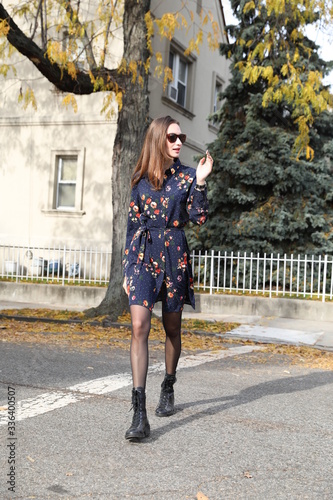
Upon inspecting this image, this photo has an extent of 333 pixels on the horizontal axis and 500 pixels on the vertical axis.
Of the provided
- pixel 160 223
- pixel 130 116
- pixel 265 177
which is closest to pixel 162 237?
pixel 160 223

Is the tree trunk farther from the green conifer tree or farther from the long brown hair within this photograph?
the long brown hair

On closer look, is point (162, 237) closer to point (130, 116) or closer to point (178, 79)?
point (130, 116)

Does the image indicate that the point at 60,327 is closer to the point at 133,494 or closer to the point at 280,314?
the point at 280,314

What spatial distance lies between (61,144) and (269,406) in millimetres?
13759

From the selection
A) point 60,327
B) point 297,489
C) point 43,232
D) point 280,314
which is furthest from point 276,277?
point 297,489

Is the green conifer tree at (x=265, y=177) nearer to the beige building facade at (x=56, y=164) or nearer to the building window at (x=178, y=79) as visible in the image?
the beige building facade at (x=56, y=164)

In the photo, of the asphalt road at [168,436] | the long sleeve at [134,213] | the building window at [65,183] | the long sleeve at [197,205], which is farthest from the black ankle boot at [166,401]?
the building window at [65,183]

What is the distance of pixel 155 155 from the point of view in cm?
397

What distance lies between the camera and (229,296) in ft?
40.3

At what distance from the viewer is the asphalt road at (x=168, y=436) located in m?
2.99

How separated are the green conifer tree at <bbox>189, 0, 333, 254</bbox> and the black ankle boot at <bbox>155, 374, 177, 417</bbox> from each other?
31.2ft

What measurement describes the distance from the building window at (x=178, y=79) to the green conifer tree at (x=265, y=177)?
4586 millimetres

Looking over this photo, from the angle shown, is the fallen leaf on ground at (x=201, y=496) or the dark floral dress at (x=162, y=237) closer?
the fallen leaf on ground at (x=201, y=496)

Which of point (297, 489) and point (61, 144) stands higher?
point (61, 144)
